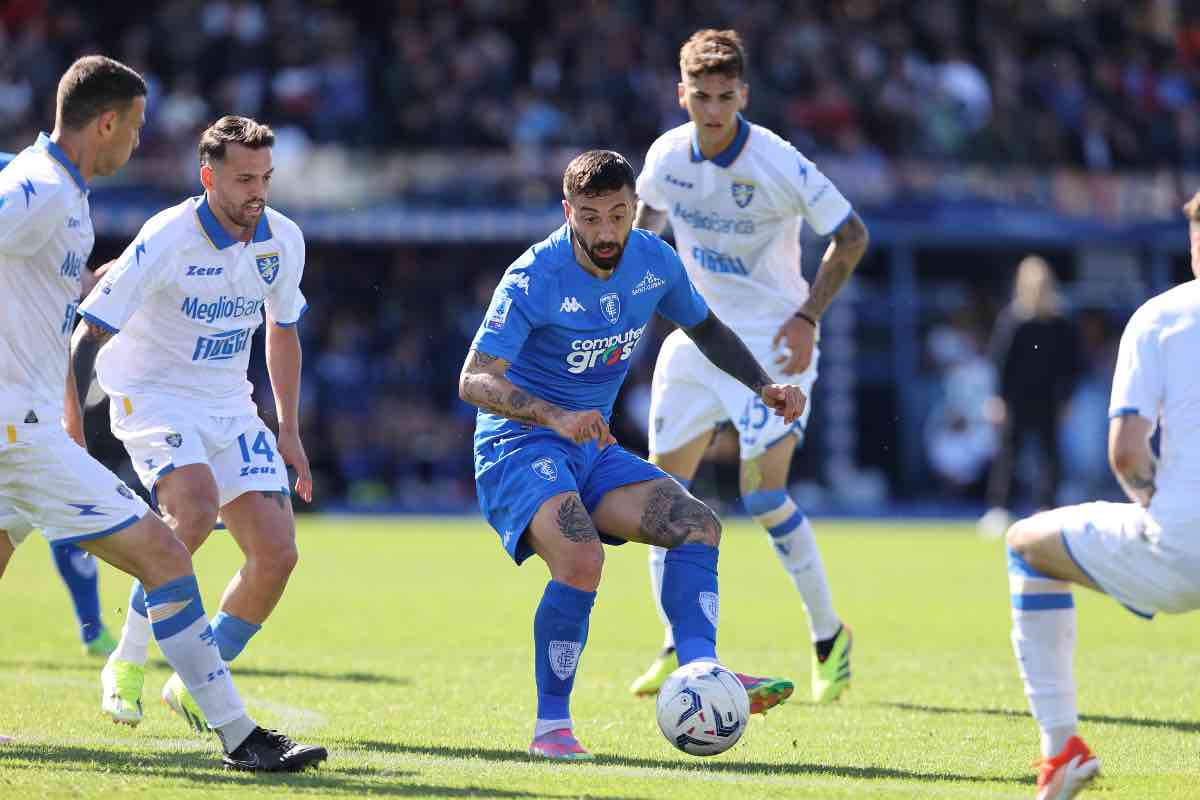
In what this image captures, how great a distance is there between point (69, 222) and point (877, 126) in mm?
20340

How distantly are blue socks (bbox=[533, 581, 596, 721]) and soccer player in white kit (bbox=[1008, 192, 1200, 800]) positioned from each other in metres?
1.75

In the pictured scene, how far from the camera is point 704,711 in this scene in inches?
246

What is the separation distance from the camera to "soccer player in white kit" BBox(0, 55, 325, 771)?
5984 millimetres

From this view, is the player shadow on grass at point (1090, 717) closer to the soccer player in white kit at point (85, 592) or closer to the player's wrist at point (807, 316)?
the player's wrist at point (807, 316)

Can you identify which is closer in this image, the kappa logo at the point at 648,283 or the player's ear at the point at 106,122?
the player's ear at the point at 106,122

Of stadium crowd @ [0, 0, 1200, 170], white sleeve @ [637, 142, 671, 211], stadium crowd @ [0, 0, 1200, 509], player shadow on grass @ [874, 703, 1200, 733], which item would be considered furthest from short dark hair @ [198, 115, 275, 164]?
stadium crowd @ [0, 0, 1200, 170]

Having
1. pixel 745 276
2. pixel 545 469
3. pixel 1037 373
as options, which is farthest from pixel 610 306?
pixel 1037 373

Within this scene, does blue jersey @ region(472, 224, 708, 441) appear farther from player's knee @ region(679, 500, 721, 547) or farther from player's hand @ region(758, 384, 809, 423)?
player's knee @ region(679, 500, 721, 547)

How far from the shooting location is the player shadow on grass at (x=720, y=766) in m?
6.16

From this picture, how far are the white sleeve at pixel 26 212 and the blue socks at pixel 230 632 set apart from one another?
2.00m

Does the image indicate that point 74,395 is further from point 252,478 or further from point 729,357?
point 729,357

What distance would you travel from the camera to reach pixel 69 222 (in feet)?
19.6

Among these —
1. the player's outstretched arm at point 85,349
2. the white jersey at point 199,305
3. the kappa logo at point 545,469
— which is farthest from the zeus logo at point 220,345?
the kappa logo at point 545,469

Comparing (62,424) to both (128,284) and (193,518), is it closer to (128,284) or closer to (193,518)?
(128,284)
